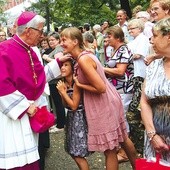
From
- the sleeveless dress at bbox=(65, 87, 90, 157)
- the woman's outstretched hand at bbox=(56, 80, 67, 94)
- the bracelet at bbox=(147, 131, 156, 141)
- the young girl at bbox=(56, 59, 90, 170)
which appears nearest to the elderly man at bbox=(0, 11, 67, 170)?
the woman's outstretched hand at bbox=(56, 80, 67, 94)

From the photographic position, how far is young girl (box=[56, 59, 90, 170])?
13.5 feet

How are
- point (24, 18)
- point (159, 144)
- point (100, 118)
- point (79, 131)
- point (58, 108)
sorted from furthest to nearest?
1. point (58, 108)
2. point (79, 131)
3. point (100, 118)
4. point (24, 18)
5. point (159, 144)

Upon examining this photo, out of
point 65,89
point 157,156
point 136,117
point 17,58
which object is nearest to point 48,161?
point 136,117

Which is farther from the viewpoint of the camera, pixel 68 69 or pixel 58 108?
pixel 58 108

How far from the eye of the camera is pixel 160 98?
2.92m

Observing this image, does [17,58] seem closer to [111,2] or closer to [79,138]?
[79,138]

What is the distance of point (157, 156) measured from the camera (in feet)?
9.37

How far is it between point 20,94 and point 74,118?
0.82 meters

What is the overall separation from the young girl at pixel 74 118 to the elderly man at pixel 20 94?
0.42m

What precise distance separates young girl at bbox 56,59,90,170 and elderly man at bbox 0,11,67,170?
1.37ft

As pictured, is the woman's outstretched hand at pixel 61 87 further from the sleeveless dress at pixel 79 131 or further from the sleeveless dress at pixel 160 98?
the sleeveless dress at pixel 160 98

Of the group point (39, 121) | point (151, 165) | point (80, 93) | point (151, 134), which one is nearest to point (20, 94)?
point (39, 121)

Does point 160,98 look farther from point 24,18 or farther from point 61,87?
point 24,18

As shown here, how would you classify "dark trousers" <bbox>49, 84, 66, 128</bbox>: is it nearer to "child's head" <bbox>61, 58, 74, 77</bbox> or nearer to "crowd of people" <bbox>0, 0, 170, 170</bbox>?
"crowd of people" <bbox>0, 0, 170, 170</bbox>
